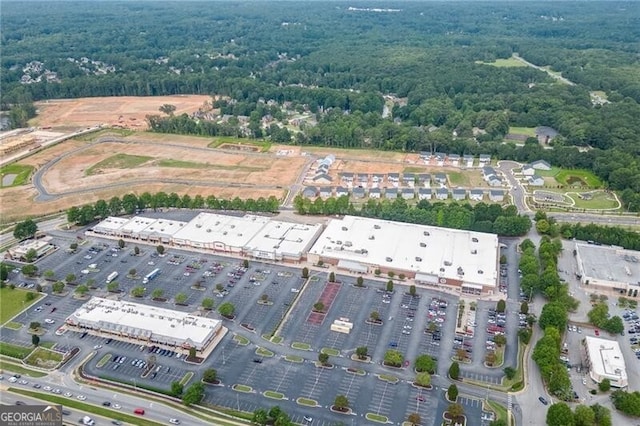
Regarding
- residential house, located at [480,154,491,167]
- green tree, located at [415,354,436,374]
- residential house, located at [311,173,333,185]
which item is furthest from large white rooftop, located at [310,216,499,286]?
residential house, located at [480,154,491,167]

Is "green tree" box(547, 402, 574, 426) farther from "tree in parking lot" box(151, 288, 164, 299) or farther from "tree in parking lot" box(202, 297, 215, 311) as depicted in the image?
"tree in parking lot" box(151, 288, 164, 299)

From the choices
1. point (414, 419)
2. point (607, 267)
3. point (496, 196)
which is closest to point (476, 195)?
point (496, 196)

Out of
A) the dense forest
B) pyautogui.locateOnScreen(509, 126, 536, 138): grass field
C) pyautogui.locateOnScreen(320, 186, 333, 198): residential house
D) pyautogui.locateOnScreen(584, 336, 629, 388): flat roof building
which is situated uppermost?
the dense forest

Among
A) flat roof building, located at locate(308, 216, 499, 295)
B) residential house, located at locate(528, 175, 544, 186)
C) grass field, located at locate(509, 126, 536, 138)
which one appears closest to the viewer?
flat roof building, located at locate(308, 216, 499, 295)

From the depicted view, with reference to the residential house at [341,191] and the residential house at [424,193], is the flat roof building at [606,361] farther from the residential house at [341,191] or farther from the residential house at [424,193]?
the residential house at [341,191]

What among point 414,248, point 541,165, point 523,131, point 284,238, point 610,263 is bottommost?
point 610,263

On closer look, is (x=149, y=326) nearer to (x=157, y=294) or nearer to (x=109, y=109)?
(x=157, y=294)

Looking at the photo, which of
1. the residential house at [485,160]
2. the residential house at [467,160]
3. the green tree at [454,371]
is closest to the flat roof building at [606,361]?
the green tree at [454,371]
